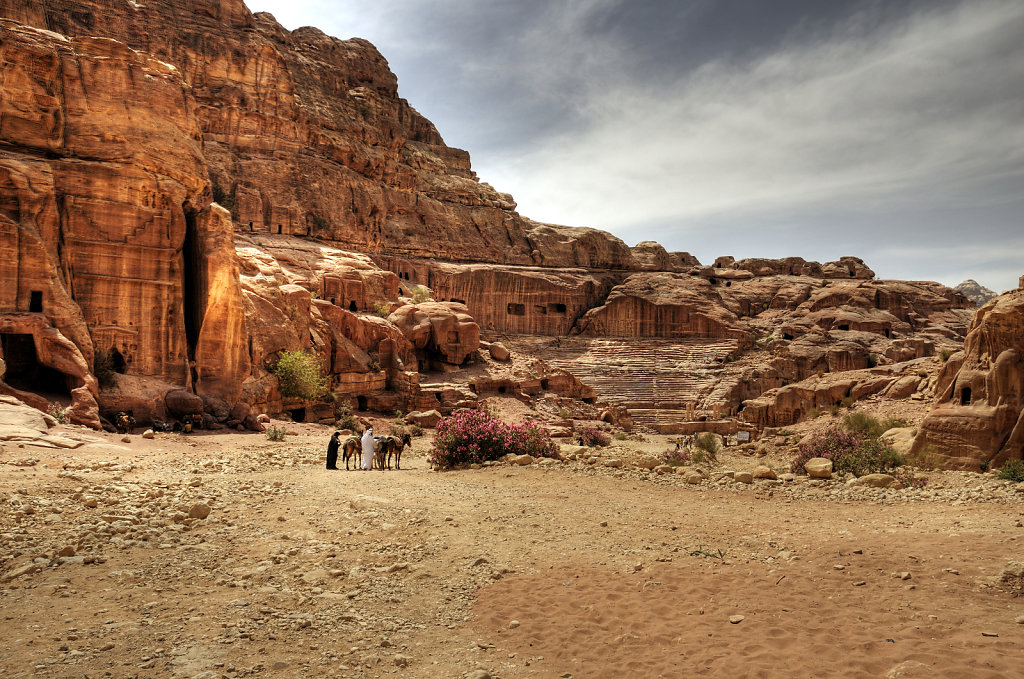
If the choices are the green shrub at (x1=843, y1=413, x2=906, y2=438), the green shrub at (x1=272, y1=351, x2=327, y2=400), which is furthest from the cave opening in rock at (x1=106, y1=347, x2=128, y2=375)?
the green shrub at (x1=843, y1=413, x2=906, y2=438)

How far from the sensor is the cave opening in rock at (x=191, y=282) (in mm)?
20109

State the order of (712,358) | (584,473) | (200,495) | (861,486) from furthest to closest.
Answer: (712,358)
(584,473)
(861,486)
(200,495)

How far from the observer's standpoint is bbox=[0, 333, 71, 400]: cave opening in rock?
15742 millimetres

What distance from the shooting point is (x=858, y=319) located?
46.3m

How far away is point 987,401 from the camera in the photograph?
11867mm

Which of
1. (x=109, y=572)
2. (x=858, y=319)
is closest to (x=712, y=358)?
(x=858, y=319)

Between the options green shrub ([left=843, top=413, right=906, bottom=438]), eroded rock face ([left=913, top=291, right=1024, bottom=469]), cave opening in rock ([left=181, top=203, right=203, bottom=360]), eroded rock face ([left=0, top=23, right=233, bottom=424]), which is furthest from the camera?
cave opening in rock ([left=181, top=203, right=203, bottom=360])

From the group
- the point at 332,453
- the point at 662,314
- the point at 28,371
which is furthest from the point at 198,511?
the point at 662,314

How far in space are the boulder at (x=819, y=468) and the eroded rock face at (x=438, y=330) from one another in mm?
22390

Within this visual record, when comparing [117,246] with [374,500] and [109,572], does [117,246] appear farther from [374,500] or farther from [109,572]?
[109,572]

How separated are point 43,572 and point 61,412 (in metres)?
10.0

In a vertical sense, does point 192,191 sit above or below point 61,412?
above

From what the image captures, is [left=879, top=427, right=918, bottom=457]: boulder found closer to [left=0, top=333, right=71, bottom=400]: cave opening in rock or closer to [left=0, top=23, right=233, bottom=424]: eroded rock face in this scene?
[left=0, top=23, right=233, bottom=424]: eroded rock face

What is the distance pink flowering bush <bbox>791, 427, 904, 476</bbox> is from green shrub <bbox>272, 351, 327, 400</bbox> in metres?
17.9
